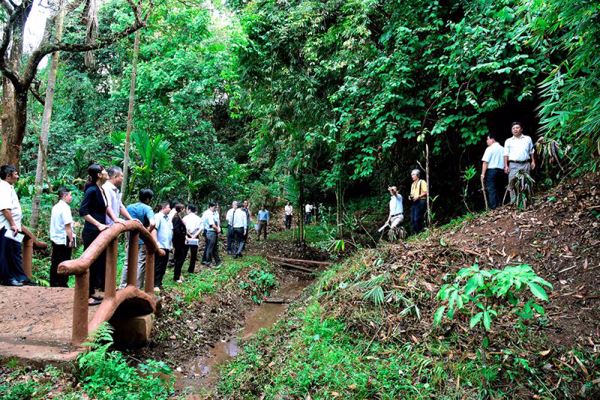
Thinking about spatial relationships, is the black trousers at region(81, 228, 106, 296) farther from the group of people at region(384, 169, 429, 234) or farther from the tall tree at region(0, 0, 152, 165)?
the group of people at region(384, 169, 429, 234)

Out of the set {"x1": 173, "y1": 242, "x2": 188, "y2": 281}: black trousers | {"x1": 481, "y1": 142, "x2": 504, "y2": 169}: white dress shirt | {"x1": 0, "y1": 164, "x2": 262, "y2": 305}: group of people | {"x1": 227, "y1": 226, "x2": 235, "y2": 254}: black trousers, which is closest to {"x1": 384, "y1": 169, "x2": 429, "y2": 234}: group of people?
{"x1": 481, "y1": 142, "x2": 504, "y2": 169}: white dress shirt

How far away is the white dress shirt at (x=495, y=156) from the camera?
7.93 metres

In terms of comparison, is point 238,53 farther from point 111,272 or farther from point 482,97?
point 111,272

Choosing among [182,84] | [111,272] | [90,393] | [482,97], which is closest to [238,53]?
[182,84]

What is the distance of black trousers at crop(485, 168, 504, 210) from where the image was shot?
26.5 ft

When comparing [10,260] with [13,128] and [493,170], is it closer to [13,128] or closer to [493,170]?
[13,128]

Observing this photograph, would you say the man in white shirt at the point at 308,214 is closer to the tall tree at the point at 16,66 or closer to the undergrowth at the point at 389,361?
the undergrowth at the point at 389,361

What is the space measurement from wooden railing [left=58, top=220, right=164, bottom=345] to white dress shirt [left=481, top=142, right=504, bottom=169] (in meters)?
6.51

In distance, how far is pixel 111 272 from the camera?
16.5 ft

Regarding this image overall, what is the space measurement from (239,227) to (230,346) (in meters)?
6.09

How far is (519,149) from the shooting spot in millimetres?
7453

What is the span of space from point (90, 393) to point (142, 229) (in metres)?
2.77

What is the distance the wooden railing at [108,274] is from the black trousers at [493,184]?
257 inches

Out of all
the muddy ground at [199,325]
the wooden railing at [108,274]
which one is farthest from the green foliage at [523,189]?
the wooden railing at [108,274]
